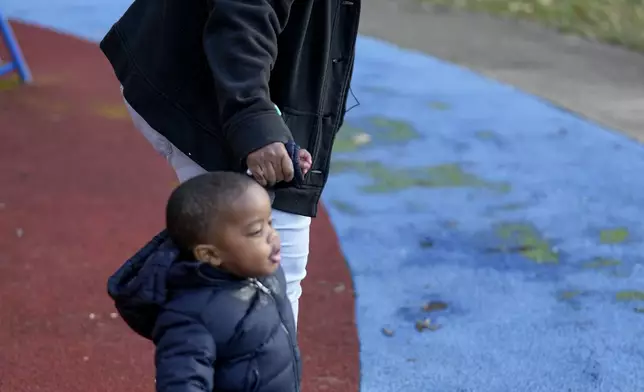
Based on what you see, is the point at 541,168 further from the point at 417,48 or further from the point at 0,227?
the point at 417,48

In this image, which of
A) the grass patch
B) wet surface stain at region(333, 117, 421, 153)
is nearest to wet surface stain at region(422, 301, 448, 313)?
wet surface stain at region(333, 117, 421, 153)

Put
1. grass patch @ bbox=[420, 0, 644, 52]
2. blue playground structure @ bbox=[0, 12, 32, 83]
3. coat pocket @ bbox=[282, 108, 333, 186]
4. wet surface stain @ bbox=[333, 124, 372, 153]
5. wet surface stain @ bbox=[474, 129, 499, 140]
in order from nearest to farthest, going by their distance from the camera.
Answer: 1. coat pocket @ bbox=[282, 108, 333, 186]
2. wet surface stain @ bbox=[333, 124, 372, 153]
3. wet surface stain @ bbox=[474, 129, 499, 140]
4. blue playground structure @ bbox=[0, 12, 32, 83]
5. grass patch @ bbox=[420, 0, 644, 52]

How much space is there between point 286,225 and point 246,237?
0.44m

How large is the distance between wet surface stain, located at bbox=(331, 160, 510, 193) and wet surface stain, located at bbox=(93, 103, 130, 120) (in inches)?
72.1

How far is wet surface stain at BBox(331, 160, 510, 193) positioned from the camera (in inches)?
227

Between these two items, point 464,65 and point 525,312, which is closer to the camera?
Result: point 525,312

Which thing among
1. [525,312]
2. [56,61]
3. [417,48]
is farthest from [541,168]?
[56,61]

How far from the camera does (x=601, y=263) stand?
4559 millimetres

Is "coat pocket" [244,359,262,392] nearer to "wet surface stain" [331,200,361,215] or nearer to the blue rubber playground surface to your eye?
the blue rubber playground surface

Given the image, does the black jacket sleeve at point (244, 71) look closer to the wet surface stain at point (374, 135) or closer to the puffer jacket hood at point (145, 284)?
the puffer jacket hood at point (145, 284)

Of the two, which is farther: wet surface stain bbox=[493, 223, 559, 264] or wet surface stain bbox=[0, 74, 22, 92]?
wet surface stain bbox=[0, 74, 22, 92]

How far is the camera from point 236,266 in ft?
6.78

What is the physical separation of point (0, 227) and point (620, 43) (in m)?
7.15

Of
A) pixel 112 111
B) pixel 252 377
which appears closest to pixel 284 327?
pixel 252 377
